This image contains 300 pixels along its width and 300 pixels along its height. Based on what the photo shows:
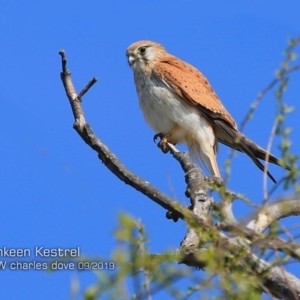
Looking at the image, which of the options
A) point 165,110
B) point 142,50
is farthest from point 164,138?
point 142,50

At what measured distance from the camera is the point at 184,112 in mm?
6879

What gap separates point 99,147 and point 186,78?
2735mm

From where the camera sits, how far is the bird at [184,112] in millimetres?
6809

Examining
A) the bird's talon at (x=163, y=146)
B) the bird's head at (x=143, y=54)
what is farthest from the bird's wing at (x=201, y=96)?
the bird's talon at (x=163, y=146)

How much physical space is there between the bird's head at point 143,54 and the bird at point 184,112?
0.21 ft

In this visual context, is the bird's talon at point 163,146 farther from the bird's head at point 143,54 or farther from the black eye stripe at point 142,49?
the black eye stripe at point 142,49

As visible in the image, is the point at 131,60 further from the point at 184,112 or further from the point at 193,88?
the point at 184,112

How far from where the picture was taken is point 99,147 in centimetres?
457

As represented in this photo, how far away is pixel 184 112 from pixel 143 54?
0.93 meters

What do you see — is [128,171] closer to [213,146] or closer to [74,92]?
[74,92]

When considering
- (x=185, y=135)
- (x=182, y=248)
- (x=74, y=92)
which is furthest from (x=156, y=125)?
(x=182, y=248)

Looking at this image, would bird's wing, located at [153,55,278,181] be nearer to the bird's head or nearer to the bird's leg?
the bird's head

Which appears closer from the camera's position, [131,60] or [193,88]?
[193,88]

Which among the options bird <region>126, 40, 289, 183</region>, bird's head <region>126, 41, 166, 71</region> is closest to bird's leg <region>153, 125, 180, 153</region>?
bird <region>126, 40, 289, 183</region>
